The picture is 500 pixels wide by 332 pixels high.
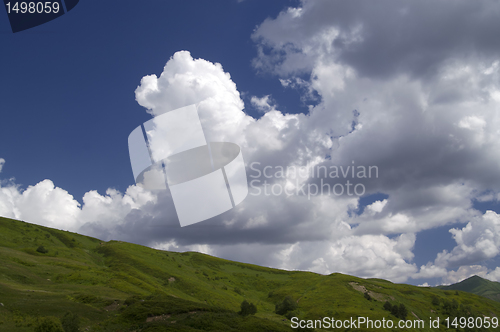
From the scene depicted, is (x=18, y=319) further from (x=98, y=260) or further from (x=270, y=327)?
(x=98, y=260)

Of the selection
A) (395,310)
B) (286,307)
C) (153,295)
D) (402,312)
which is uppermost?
(153,295)

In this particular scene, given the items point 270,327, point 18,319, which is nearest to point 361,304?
point 270,327

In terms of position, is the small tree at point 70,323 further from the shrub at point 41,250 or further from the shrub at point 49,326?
the shrub at point 41,250

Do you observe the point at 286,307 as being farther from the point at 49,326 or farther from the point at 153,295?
the point at 49,326

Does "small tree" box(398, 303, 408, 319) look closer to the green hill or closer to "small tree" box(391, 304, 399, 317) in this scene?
the green hill

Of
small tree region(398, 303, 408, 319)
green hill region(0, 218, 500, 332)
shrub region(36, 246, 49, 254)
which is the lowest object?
small tree region(398, 303, 408, 319)

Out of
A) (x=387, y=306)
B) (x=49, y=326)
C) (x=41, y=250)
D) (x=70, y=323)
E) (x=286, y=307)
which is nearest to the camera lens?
(x=49, y=326)

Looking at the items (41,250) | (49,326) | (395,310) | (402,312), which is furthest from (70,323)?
(402,312)

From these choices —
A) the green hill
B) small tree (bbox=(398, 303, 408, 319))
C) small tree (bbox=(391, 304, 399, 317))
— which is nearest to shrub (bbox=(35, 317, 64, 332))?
the green hill

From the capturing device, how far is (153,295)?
65875mm

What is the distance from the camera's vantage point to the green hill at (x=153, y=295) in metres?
47.0

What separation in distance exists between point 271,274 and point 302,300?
69.8m

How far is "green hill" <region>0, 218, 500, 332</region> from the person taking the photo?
47.0 meters

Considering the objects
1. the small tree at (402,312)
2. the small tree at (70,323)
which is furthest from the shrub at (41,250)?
the small tree at (402,312)
